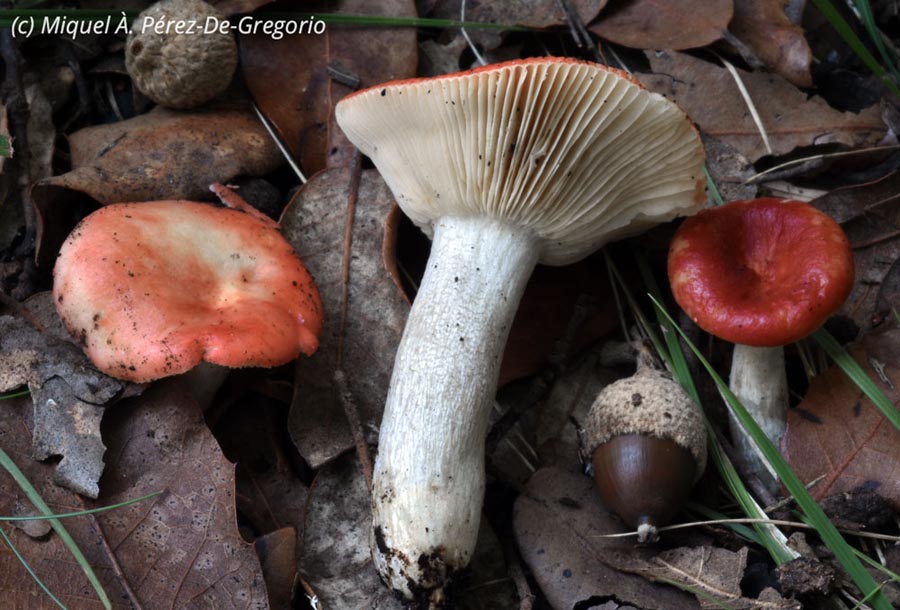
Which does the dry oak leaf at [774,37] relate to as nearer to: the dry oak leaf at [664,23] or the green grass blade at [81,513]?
the dry oak leaf at [664,23]

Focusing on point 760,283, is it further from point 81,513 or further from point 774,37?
point 81,513

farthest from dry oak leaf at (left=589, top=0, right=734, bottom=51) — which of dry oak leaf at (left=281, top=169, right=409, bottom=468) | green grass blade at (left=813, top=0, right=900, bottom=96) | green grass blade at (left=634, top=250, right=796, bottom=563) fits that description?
dry oak leaf at (left=281, top=169, right=409, bottom=468)

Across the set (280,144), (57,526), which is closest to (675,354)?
(280,144)

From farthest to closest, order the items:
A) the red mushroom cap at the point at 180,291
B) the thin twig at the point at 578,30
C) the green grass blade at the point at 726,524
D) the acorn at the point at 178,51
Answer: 1. the thin twig at the point at 578,30
2. the acorn at the point at 178,51
3. the green grass blade at the point at 726,524
4. the red mushroom cap at the point at 180,291

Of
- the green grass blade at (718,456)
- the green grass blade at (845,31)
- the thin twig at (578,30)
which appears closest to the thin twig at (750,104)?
the green grass blade at (845,31)

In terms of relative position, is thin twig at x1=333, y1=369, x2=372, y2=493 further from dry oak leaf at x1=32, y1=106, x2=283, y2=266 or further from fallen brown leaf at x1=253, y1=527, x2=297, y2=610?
dry oak leaf at x1=32, y1=106, x2=283, y2=266

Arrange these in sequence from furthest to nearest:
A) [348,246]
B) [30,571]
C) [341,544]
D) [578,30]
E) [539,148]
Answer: [578,30] → [348,246] → [341,544] → [539,148] → [30,571]

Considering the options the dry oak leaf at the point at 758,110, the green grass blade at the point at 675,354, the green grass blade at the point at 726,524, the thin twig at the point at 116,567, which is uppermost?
the dry oak leaf at the point at 758,110
